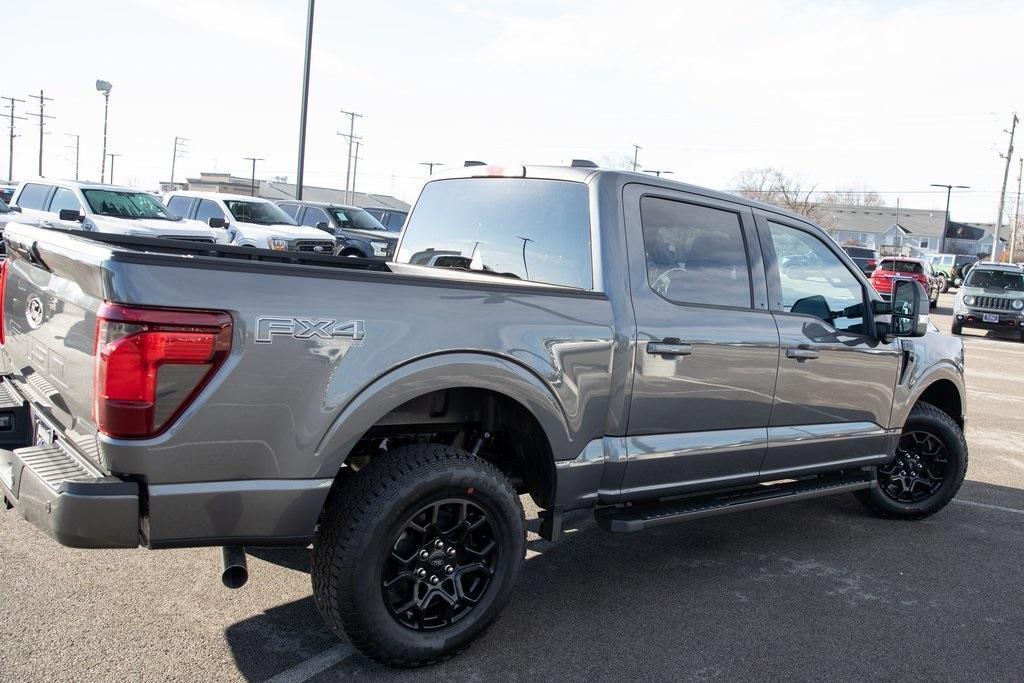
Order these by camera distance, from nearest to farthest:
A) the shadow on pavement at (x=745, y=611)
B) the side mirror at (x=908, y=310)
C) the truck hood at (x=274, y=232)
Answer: the shadow on pavement at (x=745, y=611) < the side mirror at (x=908, y=310) < the truck hood at (x=274, y=232)

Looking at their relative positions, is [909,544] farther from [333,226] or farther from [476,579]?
[333,226]

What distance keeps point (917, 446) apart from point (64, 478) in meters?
4.92

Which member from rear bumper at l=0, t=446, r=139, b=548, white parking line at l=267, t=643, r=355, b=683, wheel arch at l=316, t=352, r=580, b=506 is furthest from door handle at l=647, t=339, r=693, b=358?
rear bumper at l=0, t=446, r=139, b=548

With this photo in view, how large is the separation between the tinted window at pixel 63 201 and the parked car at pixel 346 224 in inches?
224

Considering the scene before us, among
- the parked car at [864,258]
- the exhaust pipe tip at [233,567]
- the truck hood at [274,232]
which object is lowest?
the exhaust pipe tip at [233,567]

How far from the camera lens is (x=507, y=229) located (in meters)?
4.32

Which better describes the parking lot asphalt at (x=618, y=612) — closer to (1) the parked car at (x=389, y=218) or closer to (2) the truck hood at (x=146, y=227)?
(2) the truck hood at (x=146, y=227)

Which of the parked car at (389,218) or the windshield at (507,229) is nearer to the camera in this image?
the windshield at (507,229)

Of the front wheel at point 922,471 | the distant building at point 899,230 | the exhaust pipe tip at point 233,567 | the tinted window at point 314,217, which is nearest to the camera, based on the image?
the exhaust pipe tip at point 233,567

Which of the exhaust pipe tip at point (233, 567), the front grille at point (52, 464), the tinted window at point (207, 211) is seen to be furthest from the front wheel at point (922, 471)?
the tinted window at point (207, 211)

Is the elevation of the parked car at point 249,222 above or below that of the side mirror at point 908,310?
above

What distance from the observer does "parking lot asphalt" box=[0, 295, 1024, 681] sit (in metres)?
3.36

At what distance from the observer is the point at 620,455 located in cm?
388

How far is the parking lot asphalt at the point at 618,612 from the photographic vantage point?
3.36 metres
